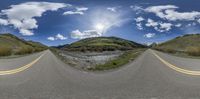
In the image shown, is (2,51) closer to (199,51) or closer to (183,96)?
(199,51)

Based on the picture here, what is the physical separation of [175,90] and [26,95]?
4.26 metres

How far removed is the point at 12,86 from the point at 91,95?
3175 millimetres

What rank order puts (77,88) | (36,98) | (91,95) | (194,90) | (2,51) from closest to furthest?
(36,98) → (91,95) → (194,90) → (77,88) → (2,51)

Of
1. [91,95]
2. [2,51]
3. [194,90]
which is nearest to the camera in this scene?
[91,95]

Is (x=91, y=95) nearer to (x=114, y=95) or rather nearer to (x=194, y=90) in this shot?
(x=114, y=95)

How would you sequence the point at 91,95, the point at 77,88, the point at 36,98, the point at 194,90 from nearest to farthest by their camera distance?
the point at 36,98, the point at 91,95, the point at 194,90, the point at 77,88

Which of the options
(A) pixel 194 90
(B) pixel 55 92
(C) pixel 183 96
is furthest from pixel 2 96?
(A) pixel 194 90

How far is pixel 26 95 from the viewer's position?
1038 centimetres

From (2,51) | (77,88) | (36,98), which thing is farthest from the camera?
(2,51)

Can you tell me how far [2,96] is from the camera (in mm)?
10047

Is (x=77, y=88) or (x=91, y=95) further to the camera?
(x=77, y=88)

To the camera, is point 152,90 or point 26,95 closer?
point 26,95

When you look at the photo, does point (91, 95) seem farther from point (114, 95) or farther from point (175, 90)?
point (175, 90)

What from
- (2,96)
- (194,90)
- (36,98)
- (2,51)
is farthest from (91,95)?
(2,51)
